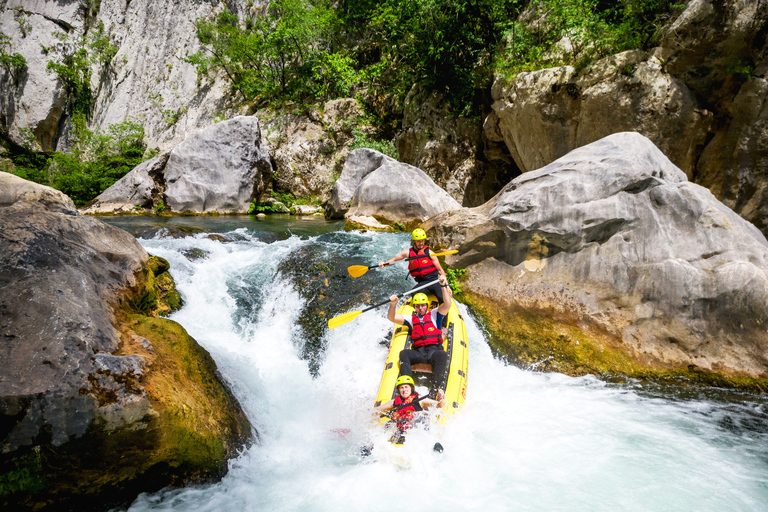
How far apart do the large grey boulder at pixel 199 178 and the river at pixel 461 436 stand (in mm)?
8360

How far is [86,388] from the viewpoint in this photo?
229cm

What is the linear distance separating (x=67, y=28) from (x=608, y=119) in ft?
86.5

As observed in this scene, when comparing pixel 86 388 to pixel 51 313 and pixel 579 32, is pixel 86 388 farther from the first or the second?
pixel 579 32

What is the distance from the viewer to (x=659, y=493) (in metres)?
2.90

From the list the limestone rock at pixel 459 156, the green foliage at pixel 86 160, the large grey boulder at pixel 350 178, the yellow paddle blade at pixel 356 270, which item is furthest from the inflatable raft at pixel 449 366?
the green foliage at pixel 86 160

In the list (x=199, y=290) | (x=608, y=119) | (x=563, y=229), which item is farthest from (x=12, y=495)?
(x=608, y=119)

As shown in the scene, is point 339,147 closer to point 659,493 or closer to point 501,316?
point 501,316

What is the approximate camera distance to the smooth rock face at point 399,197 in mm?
9609

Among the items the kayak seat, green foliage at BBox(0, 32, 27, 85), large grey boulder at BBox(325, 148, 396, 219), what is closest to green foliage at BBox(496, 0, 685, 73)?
large grey boulder at BBox(325, 148, 396, 219)

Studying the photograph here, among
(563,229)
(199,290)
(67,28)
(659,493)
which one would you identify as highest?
(67,28)

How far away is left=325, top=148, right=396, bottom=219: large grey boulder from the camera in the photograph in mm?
12039

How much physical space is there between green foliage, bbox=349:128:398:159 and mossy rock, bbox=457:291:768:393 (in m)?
10.3

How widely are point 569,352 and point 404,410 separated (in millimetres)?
2435

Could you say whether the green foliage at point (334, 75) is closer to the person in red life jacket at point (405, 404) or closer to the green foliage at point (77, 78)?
the green foliage at point (77, 78)
